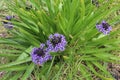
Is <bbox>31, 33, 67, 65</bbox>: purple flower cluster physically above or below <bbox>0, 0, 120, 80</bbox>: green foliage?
below

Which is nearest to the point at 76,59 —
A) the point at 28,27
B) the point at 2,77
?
the point at 28,27

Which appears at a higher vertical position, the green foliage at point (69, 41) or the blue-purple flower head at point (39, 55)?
the green foliage at point (69, 41)

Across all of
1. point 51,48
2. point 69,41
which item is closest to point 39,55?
point 51,48

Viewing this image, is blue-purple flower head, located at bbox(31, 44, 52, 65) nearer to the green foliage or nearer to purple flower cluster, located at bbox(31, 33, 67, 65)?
purple flower cluster, located at bbox(31, 33, 67, 65)

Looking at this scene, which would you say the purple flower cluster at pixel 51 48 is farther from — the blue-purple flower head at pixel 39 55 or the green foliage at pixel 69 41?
the green foliage at pixel 69 41

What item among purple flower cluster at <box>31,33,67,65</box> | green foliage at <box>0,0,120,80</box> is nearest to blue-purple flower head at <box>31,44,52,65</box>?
purple flower cluster at <box>31,33,67,65</box>

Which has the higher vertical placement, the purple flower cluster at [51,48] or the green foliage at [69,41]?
the green foliage at [69,41]

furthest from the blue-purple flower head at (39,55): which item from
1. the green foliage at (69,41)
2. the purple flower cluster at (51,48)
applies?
the green foliage at (69,41)

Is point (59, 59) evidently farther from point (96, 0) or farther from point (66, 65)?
point (96, 0)

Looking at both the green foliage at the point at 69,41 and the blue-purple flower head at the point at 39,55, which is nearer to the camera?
the blue-purple flower head at the point at 39,55
